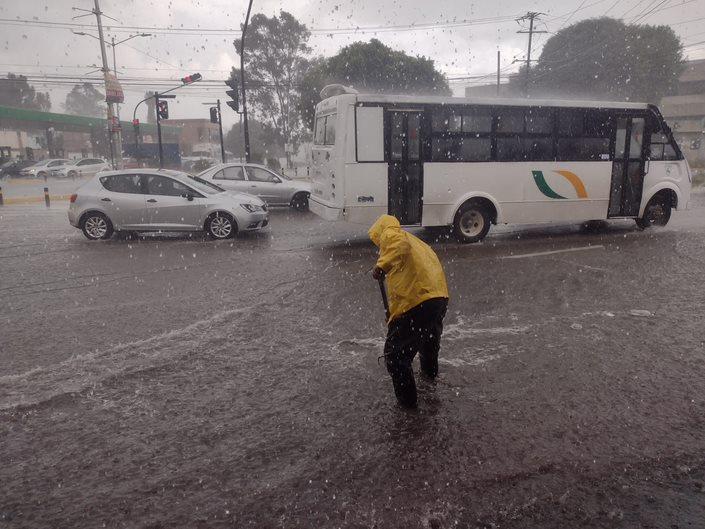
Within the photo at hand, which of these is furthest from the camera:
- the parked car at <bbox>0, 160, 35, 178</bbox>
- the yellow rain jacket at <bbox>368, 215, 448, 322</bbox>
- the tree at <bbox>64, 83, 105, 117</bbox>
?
the tree at <bbox>64, 83, 105, 117</bbox>

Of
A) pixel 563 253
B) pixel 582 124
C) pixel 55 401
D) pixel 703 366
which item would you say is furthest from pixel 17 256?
pixel 582 124

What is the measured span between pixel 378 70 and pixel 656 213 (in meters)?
29.9

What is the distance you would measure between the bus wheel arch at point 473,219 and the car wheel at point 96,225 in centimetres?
743

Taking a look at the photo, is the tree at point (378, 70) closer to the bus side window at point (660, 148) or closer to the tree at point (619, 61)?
the tree at point (619, 61)

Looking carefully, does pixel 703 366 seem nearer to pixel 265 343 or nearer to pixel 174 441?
pixel 265 343

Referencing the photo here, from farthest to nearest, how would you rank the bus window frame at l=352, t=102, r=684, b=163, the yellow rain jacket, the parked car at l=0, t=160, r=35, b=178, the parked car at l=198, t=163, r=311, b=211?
the parked car at l=0, t=160, r=35, b=178, the parked car at l=198, t=163, r=311, b=211, the bus window frame at l=352, t=102, r=684, b=163, the yellow rain jacket

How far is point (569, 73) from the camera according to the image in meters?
44.1

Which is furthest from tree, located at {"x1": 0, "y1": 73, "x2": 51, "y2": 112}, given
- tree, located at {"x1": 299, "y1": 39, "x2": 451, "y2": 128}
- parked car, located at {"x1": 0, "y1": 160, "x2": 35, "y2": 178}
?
tree, located at {"x1": 299, "y1": 39, "x2": 451, "y2": 128}

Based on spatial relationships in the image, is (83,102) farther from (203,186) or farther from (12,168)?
(203,186)

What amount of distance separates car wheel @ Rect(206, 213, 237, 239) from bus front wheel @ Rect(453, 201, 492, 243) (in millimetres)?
4792

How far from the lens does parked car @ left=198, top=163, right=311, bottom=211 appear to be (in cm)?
1502

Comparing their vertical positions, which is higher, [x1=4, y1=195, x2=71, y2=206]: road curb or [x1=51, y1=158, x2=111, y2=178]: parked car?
[x1=51, y1=158, x2=111, y2=178]: parked car

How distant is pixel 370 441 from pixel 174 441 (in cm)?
135

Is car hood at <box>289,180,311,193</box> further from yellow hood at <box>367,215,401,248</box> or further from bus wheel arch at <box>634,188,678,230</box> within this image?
yellow hood at <box>367,215,401,248</box>
